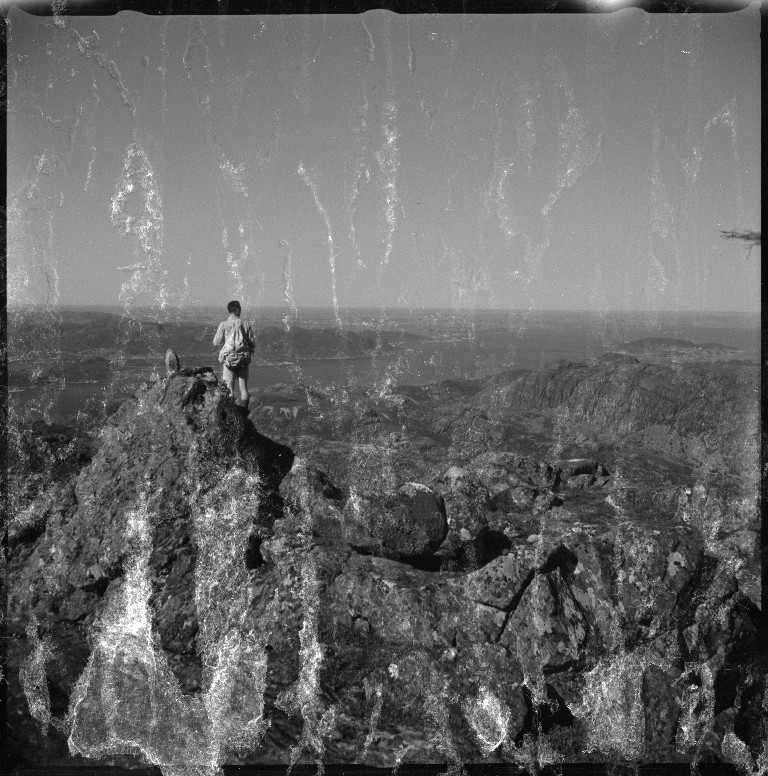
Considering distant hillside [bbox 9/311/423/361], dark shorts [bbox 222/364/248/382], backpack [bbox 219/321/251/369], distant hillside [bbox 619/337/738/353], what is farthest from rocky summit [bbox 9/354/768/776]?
distant hillside [bbox 619/337/738/353]

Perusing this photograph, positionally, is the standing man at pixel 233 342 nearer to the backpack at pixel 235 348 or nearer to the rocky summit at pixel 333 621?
the backpack at pixel 235 348

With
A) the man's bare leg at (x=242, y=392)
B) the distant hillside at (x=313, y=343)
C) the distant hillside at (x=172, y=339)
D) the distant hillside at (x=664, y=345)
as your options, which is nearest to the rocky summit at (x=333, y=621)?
the man's bare leg at (x=242, y=392)

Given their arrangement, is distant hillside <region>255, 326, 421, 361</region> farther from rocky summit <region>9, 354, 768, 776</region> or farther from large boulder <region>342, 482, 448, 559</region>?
large boulder <region>342, 482, 448, 559</region>

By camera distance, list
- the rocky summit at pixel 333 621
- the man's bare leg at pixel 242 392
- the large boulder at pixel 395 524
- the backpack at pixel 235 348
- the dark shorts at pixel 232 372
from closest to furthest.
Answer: the rocky summit at pixel 333 621
the large boulder at pixel 395 524
the backpack at pixel 235 348
the dark shorts at pixel 232 372
the man's bare leg at pixel 242 392

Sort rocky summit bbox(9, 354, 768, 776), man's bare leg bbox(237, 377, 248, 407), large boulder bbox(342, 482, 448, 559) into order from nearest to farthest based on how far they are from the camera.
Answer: rocky summit bbox(9, 354, 768, 776), large boulder bbox(342, 482, 448, 559), man's bare leg bbox(237, 377, 248, 407)

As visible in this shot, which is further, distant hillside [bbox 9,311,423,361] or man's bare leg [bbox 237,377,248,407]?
distant hillside [bbox 9,311,423,361]

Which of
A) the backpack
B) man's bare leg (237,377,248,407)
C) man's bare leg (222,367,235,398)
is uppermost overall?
the backpack

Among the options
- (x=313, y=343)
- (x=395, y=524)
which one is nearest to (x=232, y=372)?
(x=395, y=524)
